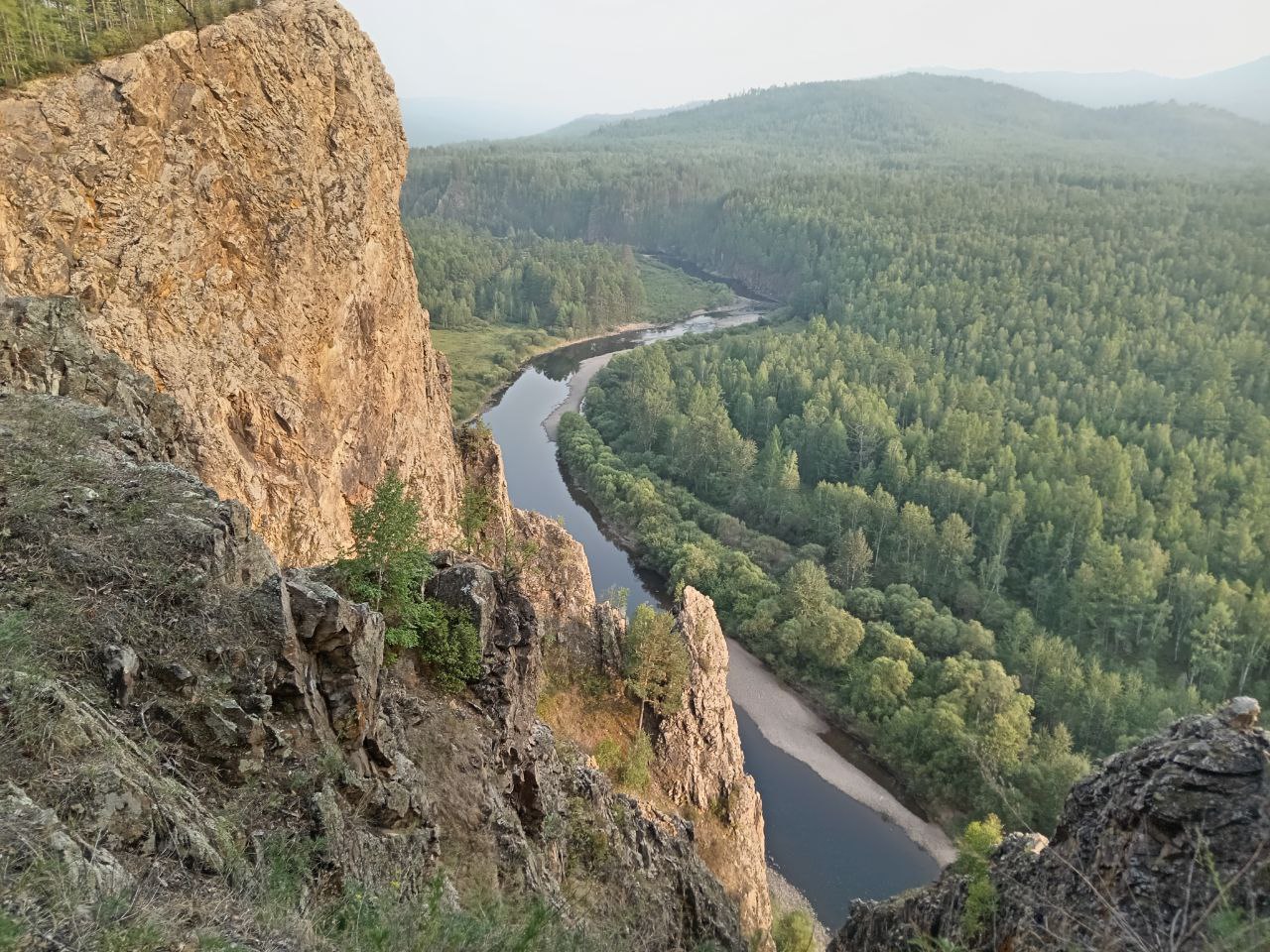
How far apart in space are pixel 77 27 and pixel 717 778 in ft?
105

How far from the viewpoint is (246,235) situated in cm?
2322

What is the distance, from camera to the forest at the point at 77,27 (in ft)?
61.6

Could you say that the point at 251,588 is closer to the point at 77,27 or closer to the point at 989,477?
the point at 77,27

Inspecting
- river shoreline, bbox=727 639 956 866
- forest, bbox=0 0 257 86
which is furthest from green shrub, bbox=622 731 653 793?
forest, bbox=0 0 257 86

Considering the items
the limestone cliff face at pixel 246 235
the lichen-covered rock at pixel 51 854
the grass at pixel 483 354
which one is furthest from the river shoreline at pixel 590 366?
the lichen-covered rock at pixel 51 854

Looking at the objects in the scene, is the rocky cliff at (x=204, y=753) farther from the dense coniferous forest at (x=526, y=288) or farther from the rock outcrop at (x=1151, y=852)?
the dense coniferous forest at (x=526, y=288)

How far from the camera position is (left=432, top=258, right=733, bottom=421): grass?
9412 centimetres

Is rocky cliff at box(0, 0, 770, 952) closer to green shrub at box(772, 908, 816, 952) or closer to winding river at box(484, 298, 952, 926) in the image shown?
green shrub at box(772, 908, 816, 952)

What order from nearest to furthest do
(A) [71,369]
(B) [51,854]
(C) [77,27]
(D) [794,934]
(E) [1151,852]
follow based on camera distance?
(B) [51,854] < (E) [1151,852] < (A) [71,369] < (C) [77,27] < (D) [794,934]

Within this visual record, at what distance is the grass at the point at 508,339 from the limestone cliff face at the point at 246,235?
164ft

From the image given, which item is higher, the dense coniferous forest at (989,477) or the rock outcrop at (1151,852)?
the rock outcrop at (1151,852)

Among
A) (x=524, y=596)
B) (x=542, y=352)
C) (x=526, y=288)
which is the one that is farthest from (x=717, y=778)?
(x=526, y=288)

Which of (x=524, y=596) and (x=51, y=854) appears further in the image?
(x=524, y=596)

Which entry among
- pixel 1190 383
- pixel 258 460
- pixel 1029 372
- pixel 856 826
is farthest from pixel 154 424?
pixel 1190 383
